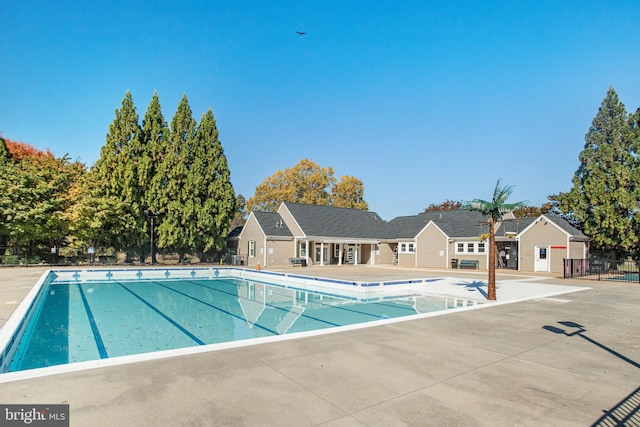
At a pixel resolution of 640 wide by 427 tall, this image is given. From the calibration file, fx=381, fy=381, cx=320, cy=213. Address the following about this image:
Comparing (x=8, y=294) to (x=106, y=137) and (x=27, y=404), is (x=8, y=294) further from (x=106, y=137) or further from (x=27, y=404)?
(x=106, y=137)

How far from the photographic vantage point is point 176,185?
31.0 meters

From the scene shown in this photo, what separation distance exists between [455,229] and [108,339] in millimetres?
27326

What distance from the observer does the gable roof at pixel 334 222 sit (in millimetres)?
32281

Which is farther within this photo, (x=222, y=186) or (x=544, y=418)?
(x=222, y=186)

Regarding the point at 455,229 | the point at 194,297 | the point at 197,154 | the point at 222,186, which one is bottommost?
the point at 194,297

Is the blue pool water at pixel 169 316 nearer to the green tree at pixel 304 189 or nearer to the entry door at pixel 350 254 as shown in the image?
the entry door at pixel 350 254

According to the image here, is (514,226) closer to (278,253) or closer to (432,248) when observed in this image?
(432,248)

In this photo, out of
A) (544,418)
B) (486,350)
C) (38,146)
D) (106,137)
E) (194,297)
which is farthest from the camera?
(38,146)

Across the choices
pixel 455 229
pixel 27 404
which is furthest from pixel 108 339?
pixel 455 229

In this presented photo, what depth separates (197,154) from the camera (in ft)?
107

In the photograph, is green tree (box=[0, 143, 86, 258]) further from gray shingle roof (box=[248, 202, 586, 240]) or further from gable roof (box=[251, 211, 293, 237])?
gray shingle roof (box=[248, 202, 586, 240])

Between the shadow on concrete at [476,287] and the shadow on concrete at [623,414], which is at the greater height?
the shadow on concrete at [623,414]

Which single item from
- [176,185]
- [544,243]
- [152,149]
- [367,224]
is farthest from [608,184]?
[152,149]

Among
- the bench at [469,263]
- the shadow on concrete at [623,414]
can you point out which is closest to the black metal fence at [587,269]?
the bench at [469,263]
